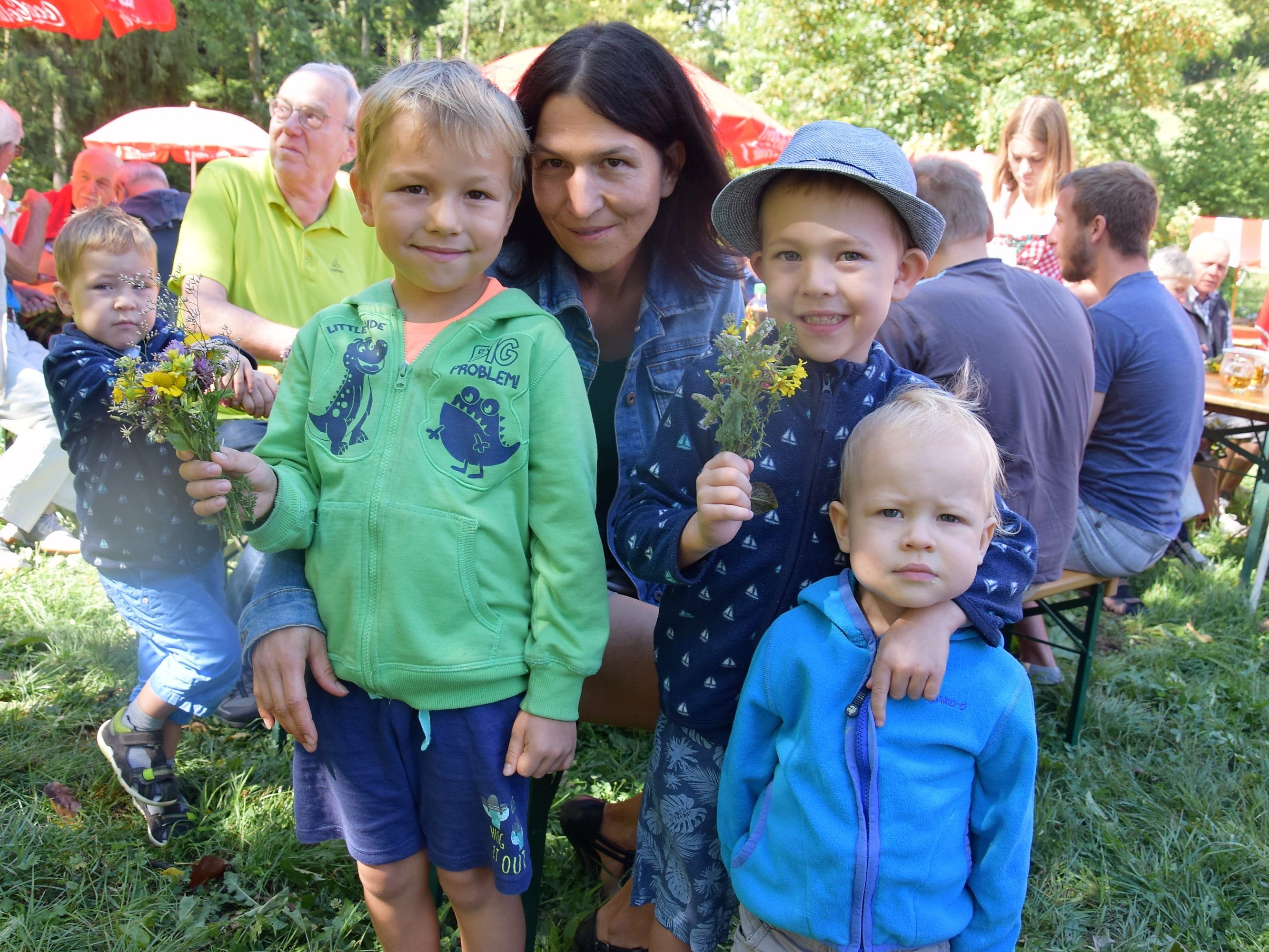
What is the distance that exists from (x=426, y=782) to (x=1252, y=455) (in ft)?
17.7

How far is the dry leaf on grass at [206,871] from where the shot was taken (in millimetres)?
2512

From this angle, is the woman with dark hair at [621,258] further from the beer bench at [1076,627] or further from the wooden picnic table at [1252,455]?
the wooden picnic table at [1252,455]

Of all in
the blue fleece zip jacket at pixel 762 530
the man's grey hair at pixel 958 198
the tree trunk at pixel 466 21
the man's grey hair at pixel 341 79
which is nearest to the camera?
the blue fleece zip jacket at pixel 762 530

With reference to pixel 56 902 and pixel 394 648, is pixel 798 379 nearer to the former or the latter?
pixel 394 648

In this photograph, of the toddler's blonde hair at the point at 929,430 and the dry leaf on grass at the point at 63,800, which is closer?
the toddler's blonde hair at the point at 929,430

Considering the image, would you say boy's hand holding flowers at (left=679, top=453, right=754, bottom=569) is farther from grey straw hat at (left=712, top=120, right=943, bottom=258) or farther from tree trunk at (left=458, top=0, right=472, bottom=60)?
tree trunk at (left=458, top=0, right=472, bottom=60)

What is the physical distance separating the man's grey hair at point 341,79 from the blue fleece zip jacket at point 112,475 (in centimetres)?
131

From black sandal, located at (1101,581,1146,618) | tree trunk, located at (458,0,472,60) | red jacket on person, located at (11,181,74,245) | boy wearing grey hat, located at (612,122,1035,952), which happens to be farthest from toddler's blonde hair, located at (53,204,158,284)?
tree trunk, located at (458,0,472,60)

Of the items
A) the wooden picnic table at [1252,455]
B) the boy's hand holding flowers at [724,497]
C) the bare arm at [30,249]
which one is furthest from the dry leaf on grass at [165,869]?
the bare arm at [30,249]

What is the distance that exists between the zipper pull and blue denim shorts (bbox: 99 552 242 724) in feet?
6.17

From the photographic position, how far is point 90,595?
4.19 m

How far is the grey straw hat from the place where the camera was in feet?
5.05

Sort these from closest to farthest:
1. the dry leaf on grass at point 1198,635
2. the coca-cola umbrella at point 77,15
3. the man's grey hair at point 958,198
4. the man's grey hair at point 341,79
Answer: the man's grey hair at point 958,198 → the man's grey hair at point 341,79 → the dry leaf on grass at point 1198,635 → the coca-cola umbrella at point 77,15

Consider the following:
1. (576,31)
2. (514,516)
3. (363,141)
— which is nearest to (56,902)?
(514,516)
